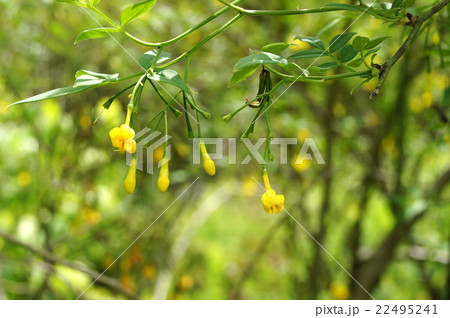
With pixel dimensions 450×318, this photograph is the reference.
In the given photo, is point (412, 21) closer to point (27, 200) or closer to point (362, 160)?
point (362, 160)

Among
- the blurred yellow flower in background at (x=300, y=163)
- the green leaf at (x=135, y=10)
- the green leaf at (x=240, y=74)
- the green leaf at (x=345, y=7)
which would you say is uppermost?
the green leaf at (x=135, y=10)

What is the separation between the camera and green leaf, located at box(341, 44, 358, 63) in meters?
0.50

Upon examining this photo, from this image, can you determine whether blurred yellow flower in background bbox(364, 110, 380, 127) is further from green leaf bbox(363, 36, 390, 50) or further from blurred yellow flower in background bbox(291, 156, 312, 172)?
green leaf bbox(363, 36, 390, 50)

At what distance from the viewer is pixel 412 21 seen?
0.51 m

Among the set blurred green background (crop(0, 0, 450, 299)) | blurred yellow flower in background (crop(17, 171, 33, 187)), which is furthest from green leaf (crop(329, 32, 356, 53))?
blurred yellow flower in background (crop(17, 171, 33, 187))

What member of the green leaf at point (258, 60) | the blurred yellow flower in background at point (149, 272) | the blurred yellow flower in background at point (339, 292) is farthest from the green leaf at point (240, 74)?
the blurred yellow flower in background at point (149, 272)

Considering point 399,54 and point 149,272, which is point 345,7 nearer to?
point 399,54

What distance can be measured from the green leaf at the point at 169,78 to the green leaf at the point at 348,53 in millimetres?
197

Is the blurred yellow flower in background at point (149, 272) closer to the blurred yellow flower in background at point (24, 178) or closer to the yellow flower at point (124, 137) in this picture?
the blurred yellow flower in background at point (24, 178)

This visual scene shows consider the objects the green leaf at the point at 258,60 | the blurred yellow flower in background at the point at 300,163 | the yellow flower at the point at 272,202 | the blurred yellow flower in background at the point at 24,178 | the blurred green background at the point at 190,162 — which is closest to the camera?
the green leaf at the point at 258,60

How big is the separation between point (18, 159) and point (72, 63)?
75cm

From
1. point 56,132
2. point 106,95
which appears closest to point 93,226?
point 56,132

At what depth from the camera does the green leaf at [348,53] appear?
500 mm

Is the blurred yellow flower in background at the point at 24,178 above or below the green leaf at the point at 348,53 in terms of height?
below
